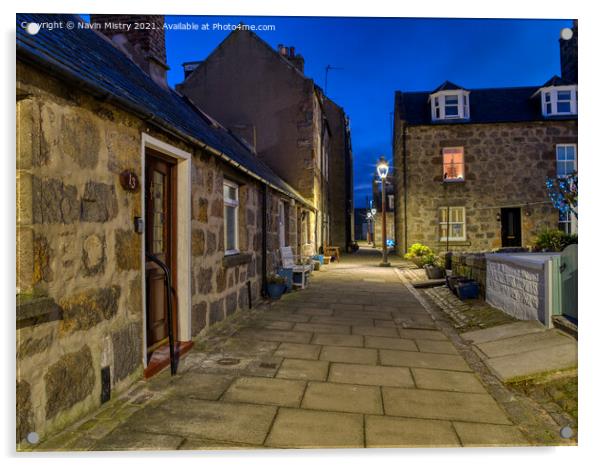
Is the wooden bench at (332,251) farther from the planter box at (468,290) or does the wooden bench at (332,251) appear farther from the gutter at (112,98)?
the gutter at (112,98)

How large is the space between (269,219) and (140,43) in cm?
419

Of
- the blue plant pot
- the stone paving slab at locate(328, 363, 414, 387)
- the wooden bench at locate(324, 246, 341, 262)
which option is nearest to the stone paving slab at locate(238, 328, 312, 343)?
the stone paving slab at locate(328, 363, 414, 387)

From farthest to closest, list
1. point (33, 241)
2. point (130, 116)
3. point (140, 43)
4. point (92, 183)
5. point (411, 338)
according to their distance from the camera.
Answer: point (140, 43)
point (411, 338)
point (130, 116)
point (92, 183)
point (33, 241)

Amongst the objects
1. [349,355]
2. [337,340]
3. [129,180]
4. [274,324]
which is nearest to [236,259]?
[274,324]

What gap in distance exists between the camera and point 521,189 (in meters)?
17.7

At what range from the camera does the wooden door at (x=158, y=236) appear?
13.6ft

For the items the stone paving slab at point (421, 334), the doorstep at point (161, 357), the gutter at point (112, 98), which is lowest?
the stone paving slab at point (421, 334)

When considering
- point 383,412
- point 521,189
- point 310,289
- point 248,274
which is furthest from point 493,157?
point 383,412

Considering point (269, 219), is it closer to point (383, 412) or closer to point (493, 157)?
point (383, 412)

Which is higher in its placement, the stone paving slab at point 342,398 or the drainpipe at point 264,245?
the drainpipe at point 264,245

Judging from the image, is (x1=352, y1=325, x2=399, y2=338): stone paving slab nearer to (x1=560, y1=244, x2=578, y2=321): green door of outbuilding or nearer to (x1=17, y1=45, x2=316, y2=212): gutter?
(x1=560, y1=244, x2=578, y2=321): green door of outbuilding

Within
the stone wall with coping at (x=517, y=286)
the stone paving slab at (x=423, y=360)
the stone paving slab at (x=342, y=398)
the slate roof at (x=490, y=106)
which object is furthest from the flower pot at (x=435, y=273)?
the slate roof at (x=490, y=106)

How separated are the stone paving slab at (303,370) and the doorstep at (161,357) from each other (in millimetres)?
1071

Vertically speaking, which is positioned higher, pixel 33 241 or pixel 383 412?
pixel 33 241
